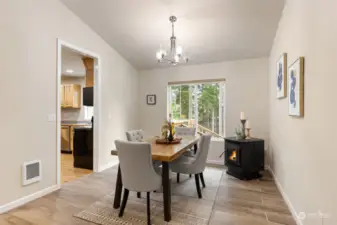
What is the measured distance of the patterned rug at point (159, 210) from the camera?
2.20m

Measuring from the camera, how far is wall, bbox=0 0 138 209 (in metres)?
2.46

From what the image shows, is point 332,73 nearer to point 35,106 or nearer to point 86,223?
point 86,223

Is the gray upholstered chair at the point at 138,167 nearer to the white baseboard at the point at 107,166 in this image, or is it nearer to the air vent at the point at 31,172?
the air vent at the point at 31,172

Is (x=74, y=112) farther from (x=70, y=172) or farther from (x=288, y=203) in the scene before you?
(x=288, y=203)

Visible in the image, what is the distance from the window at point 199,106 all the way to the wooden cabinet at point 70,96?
3168mm

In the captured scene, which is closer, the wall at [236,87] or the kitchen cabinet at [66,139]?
the wall at [236,87]

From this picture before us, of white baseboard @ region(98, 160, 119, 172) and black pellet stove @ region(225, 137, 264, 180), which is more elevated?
black pellet stove @ region(225, 137, 264, 180)

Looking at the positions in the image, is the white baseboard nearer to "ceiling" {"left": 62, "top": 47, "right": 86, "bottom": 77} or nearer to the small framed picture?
the small framed picture

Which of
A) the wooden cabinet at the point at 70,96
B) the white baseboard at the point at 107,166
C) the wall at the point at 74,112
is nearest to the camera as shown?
the white baseboard at the point at 107,166

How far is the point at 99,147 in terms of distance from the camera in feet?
13.2

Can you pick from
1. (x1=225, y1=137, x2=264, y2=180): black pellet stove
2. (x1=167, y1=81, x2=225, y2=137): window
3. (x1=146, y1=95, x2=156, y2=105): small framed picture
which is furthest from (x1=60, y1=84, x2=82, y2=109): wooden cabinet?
(x1=225, y1=137, x2=264, y2=180): black pellet stove

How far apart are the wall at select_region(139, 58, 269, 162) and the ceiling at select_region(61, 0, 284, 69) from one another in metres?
0.26

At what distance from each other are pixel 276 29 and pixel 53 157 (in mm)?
4152

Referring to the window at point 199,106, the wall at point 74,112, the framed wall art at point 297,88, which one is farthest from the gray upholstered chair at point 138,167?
the wall at point 74,112
